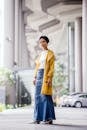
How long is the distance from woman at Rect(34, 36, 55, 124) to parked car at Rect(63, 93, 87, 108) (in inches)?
1103

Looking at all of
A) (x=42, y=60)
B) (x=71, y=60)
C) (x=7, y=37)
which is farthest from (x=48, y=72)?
(x=71, y=60)

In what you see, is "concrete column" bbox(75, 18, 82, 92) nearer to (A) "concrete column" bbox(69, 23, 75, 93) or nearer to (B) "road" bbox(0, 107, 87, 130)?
(A) "concrete column" bbox(69, 23, 75, 93)

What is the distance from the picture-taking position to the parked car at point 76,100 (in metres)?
37.3

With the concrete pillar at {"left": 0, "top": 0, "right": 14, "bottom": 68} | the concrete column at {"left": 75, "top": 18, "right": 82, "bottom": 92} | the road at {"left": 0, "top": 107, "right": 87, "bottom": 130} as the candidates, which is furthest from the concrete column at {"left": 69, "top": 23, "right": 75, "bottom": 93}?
the road at {"left": 0, "top": 107, "right": 87, "bottom": 130}

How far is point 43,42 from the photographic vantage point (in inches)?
368

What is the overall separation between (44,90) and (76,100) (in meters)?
29.2

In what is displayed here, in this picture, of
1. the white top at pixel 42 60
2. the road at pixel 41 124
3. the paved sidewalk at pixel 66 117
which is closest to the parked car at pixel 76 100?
the paved sidewalk at pixel 66 117

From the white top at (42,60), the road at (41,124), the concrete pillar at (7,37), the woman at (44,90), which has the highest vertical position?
the concrete pillar at (7,37)

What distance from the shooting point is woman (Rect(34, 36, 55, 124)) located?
8969 millimetres

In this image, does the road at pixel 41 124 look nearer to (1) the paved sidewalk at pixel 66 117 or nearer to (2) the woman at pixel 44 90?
(1) the paved sidewalk at pixel 66 117

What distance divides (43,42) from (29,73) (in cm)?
2395

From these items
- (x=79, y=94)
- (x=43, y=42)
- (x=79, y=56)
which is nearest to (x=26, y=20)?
(x=79, y=56)

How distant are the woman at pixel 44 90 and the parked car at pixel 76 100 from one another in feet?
91.9

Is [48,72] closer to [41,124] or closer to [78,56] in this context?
[41,124]
